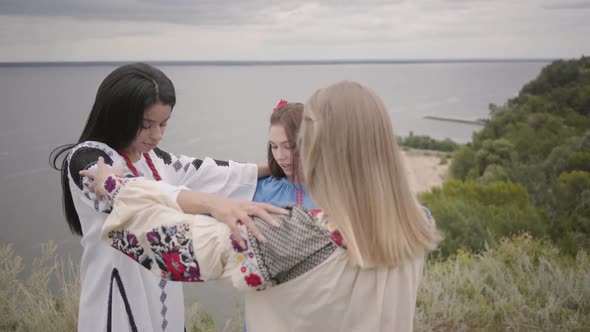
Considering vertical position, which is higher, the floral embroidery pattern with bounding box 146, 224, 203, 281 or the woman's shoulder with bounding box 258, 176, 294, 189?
the floral embroidery pattern with bounding box 146, 224, 203, 281

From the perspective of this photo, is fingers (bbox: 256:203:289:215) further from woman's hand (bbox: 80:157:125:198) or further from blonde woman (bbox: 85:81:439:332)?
woman's hand (bbox: 80:157:125:198)

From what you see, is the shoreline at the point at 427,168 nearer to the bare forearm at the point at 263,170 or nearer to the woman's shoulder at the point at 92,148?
the bare forearm at the point at 263,170

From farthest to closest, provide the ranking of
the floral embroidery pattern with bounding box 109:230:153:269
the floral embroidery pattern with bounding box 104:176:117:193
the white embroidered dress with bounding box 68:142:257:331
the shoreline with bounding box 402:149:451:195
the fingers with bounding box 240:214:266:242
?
the shoreline with bounding box 402:149:451:195 → the white embroidered dress with bounding box 68:142:257:331 → the floral embroidery pattern with bounding box 104:176:117:193 → the floral embroidery pattern with bounding box 109:230:153:269 → the fingers with bounding box 240:214:266:242

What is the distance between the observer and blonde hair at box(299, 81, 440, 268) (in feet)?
3.91

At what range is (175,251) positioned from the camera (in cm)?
124

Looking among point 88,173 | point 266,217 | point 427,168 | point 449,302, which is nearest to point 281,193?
point 88,173

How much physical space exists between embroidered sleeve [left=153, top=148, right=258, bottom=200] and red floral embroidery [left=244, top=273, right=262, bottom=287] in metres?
0.99

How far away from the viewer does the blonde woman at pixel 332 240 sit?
119cm

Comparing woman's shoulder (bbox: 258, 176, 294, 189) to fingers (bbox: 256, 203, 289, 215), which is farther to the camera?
woman's shoulder (bbox: 258, 176, 294, 189)

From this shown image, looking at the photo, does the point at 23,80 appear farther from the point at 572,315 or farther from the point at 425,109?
the point at 425,109

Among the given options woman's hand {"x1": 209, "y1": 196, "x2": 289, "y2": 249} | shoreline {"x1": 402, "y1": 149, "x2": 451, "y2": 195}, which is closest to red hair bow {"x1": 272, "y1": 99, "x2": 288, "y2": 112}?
woman's hand {"x1": 209, "y1": 196, "x2": 289, "y2": 249}

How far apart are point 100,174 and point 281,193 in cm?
93

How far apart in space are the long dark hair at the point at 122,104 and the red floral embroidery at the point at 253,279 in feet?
2.78

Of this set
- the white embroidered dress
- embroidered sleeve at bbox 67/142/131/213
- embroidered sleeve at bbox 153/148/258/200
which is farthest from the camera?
embroidered sleeve at bbox 153/148/258/200
